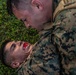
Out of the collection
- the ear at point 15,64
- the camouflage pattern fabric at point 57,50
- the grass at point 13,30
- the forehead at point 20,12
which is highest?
the forehead at point 20,12

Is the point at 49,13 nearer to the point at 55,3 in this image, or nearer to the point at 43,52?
the point at 55,3

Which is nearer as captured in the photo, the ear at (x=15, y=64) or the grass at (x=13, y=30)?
the ear at (x=15, y=64)

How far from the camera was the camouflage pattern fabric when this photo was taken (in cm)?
237

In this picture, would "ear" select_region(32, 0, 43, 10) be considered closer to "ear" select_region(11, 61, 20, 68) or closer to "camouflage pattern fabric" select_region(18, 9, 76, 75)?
"camouflage pattern fabric" select_region(18, 9, 76, 75)

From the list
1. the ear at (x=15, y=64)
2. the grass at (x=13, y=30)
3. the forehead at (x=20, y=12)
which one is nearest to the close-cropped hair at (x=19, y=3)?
the forehead at (x=20, y=12)

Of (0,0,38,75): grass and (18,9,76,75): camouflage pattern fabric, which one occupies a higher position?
(18,9,76,75): camouflage pattern fabric

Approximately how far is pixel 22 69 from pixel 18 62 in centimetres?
116

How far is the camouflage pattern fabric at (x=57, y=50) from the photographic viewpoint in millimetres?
2365

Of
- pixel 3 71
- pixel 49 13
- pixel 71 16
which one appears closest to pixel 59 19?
pixel 71 16

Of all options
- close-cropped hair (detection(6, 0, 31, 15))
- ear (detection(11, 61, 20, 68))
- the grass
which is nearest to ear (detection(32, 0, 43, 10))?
close-cropped hair (detection(6, 0, 31, 15))

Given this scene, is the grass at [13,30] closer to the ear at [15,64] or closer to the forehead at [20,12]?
the ear at [15,64]

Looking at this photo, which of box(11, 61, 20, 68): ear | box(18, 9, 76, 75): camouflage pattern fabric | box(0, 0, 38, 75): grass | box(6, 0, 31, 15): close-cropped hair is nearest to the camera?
box(18, 9, 76, 75): camouflage pattern fabric

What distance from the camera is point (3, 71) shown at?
4992 mm

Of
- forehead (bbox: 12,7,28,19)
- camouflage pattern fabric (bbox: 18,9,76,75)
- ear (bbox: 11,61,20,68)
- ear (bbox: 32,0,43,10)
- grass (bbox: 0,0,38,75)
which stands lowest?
ear (bbox: 11,61,20,68)
